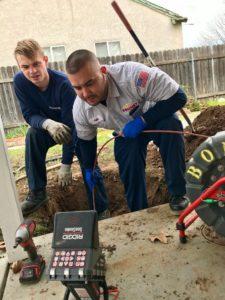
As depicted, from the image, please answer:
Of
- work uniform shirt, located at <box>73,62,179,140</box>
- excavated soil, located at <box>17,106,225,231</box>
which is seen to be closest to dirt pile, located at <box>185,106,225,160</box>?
excavated soil, located at <box>17,106,225,231</box>

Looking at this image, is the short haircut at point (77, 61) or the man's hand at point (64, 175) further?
the man's hand at point (64, 175)

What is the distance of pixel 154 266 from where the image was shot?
223cm

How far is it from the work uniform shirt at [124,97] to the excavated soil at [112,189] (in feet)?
4.41

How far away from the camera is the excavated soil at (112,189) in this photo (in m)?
3.90

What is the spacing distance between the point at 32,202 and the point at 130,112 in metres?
1.48

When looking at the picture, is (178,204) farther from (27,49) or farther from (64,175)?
(27,49)

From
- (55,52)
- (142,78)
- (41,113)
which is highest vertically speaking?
(55,52)

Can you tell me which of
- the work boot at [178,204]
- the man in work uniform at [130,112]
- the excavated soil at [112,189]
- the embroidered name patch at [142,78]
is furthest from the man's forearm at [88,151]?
the excavated soil at [112,189]

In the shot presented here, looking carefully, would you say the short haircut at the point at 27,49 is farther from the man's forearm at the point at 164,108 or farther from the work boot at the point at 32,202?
the work boot at the point at 32,202

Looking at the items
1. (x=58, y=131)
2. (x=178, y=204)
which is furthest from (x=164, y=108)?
(x=58, y=131)

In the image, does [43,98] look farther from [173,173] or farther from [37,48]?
[173,173]

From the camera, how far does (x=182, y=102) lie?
2.59 m

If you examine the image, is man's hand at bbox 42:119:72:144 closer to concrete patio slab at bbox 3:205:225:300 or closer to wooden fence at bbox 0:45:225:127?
concrete patio slab at bbox 3:205:225:300

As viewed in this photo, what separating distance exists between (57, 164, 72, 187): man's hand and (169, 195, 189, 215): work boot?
1.40 metres
